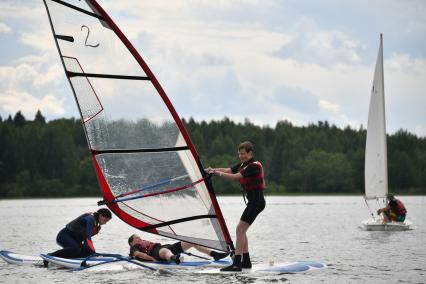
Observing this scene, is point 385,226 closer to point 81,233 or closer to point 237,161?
point 81,233

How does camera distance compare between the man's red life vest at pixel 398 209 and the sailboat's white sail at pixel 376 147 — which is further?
the sailboat's white sail at pixel 376 147

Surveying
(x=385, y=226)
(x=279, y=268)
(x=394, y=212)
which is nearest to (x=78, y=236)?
(x=279, y=268)

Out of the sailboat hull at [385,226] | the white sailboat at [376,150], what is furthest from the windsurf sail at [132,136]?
the white sailboat at [376,150]

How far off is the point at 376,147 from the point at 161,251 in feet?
53.9

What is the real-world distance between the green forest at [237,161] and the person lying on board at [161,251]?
71.4 metres

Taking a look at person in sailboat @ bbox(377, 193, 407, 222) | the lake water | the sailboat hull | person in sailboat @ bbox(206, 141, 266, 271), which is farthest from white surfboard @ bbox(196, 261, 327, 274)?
person in sailboat @ bbox(377, 193, 407, 222)

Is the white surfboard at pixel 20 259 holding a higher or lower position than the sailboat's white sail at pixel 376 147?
lower

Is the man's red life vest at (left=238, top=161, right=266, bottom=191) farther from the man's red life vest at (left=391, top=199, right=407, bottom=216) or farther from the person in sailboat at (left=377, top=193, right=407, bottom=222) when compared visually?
the man's red life vest at (left=391, top=199, right=407, bottom=216)

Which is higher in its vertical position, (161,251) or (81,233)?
(81,233)

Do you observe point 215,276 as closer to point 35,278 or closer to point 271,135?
point 35,278

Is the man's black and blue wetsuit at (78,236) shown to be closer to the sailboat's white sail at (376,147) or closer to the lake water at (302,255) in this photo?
the lake water at (302,255)

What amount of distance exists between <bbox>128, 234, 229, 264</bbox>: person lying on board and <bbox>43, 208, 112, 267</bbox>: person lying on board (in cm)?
59

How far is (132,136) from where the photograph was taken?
10461 mm

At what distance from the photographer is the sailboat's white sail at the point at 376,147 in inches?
1008
